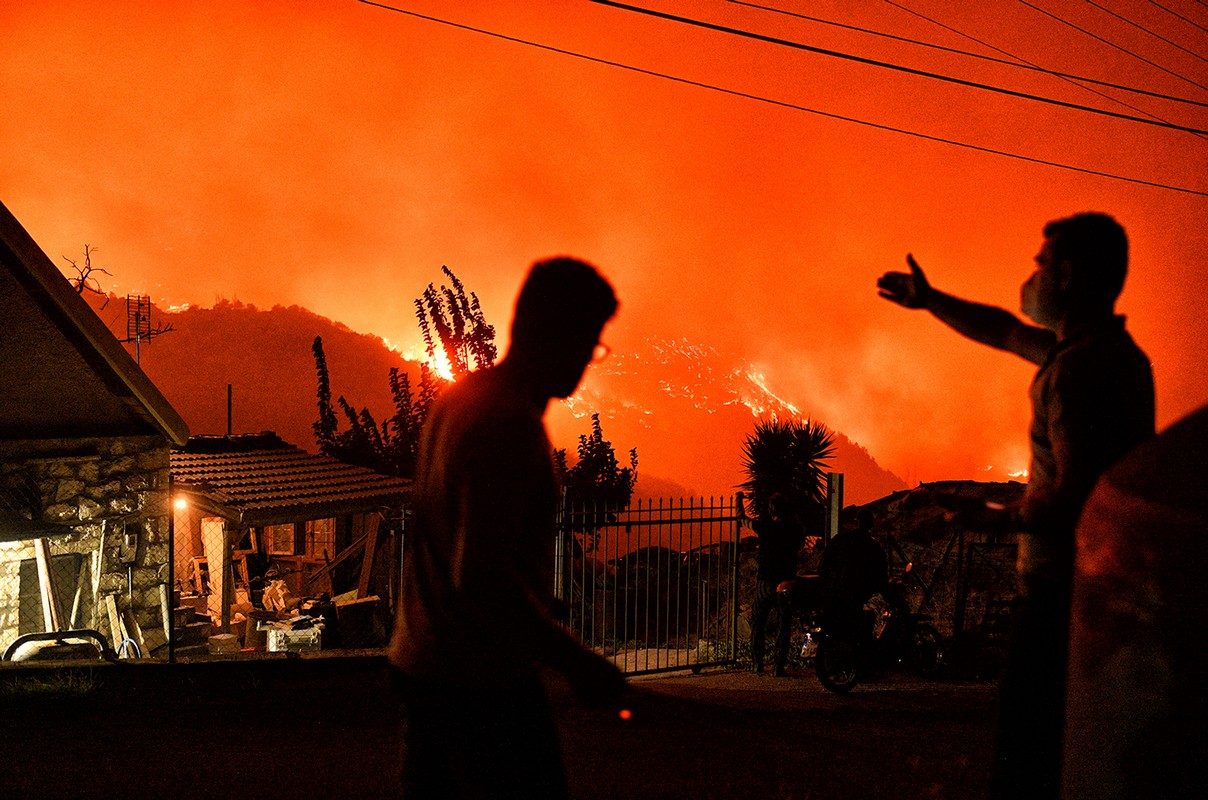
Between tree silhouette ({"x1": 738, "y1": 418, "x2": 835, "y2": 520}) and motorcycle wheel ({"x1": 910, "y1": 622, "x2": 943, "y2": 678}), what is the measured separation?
33.0 feet

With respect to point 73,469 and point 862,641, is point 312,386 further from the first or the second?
point 862,641

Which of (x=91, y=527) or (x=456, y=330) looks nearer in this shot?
(x=91, y=527)

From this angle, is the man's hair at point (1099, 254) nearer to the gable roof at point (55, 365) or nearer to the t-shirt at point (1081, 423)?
the t-shirt at point (1081, 423)

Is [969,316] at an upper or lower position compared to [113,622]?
upper

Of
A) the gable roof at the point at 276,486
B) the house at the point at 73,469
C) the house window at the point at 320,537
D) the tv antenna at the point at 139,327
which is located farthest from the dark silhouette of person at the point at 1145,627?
the tv antenna at the point at 139,327

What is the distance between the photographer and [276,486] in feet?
39.3

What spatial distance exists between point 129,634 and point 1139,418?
9900 millimetres

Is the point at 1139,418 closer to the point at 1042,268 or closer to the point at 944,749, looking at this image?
the point at 1042,268

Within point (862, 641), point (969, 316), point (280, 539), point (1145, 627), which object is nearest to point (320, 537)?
point (280, 539)

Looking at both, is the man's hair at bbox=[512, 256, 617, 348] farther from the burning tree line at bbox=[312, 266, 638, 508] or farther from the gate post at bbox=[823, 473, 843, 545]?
the burning tree line at bbox=[312, 266, 638, 508]

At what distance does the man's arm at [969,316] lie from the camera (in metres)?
2.88

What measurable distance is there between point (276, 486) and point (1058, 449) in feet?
35.8

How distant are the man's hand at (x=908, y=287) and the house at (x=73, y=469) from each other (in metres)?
7.87

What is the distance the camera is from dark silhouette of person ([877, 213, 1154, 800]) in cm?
243
